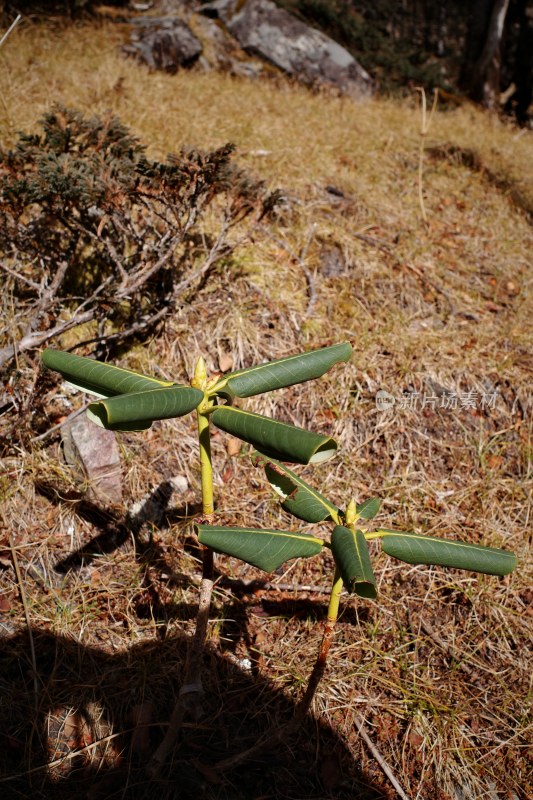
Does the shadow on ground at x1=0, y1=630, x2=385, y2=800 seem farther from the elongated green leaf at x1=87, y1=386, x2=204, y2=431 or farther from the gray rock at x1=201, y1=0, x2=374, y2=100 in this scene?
the gray rock at x1=201, y1=0, x2=374, y2=100

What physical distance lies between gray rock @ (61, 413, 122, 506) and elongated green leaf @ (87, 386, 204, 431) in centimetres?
131

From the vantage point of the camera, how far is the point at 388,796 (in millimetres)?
1741

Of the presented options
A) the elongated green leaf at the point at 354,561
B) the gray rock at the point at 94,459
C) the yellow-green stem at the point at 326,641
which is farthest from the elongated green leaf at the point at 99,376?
the gray rock at the point at 94,459

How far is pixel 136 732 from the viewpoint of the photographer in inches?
69.2

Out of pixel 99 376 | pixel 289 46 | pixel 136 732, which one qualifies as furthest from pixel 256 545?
pixel 289 46

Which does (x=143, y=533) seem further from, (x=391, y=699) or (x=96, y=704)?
(x=391, y=699)

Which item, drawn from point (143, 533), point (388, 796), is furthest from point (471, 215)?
point (388, 796)

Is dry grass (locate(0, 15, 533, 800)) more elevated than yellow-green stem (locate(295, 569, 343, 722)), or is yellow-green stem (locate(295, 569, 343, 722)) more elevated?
yellow-green stem (locate(295, 569, 343, 722))

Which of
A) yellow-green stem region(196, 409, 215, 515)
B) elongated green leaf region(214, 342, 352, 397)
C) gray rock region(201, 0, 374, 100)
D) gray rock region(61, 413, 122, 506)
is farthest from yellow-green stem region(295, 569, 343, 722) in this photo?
gray rock region(201, 0, 374, 100)

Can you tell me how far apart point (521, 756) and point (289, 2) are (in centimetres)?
1082

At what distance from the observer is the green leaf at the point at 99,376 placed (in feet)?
3.82

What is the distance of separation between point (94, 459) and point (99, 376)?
1199mm

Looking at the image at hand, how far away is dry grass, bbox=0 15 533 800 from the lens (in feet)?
5.93

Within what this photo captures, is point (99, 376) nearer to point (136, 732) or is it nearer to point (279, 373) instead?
point (279, 373)
